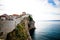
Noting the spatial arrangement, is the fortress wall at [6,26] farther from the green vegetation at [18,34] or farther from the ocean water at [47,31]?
the ocean water at [47,31]

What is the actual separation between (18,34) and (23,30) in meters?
0.16

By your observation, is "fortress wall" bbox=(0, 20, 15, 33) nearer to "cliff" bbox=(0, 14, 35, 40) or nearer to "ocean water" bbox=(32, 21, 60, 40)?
"cliff" bbox=(0, 14, 35, 40)

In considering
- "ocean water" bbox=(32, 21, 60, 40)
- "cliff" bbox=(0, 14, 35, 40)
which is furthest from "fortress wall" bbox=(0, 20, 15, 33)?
"ocean water" bbox=(32, 21, 60, 40)

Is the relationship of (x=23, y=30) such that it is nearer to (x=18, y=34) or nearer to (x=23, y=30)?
(x=23, y=30)

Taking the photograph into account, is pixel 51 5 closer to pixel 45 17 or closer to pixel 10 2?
pixel 45 17

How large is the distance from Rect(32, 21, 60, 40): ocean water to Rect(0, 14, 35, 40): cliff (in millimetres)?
163

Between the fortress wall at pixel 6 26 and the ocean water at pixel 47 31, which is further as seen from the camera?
the ocean water at pixel 47 31

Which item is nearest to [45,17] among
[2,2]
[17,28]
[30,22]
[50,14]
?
[50,14]

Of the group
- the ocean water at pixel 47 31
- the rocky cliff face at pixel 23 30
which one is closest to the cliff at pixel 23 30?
the rocky cliff face at pixel 23 30

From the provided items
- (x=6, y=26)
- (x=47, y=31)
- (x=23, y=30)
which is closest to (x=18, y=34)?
(x=23, y=30)

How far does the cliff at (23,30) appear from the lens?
12.0 feet

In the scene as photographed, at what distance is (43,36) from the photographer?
12.9ft

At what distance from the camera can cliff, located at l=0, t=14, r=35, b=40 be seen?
12.0ft

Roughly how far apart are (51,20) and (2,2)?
4.44 ft
